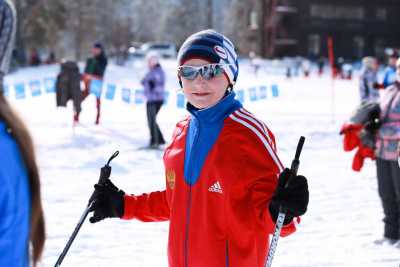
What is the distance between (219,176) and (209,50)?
545 mm

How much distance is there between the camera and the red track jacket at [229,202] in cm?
254

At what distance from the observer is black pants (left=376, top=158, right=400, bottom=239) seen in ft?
18.8

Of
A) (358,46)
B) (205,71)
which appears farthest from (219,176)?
(358,46)

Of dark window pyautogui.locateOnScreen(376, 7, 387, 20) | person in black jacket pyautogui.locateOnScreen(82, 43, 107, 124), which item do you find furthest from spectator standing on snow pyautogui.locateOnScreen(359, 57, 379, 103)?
dark window pyautogui.locateOnScreen(376, 7, 387, 20)

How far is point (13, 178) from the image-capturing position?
148cm

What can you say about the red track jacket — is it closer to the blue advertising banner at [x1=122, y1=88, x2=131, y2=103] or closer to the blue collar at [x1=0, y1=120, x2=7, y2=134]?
the blue collar at [x1=0, y1=120, x2=7, y2=134]

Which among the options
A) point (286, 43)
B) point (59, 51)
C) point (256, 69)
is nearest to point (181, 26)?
point (59, 51)

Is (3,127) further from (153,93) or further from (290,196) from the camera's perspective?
(153,93)

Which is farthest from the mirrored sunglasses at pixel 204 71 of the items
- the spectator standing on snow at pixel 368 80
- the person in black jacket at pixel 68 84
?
the person in black jacket at pixel 68 84

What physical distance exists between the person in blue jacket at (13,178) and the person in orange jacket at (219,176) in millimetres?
1088

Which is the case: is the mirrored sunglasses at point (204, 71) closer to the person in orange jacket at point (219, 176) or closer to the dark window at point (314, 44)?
the person in orange jacket at point (219, 176)

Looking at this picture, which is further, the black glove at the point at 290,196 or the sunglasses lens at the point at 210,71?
the sunglasses lens at the point at 210,71

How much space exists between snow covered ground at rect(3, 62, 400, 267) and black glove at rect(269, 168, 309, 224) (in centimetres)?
54

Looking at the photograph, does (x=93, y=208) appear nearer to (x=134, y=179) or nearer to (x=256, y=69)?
(x=134, y=179)
